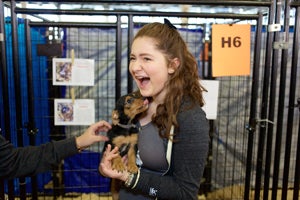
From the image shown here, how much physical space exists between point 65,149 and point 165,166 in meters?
0.52

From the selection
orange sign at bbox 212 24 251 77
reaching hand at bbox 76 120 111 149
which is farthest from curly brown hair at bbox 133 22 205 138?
orange sign at bbox 212 24 251 77

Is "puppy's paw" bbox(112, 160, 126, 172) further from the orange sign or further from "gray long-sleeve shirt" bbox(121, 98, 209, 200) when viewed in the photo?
the orange sign

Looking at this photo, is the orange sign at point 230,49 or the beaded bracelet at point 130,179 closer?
the beaded bracelet at point 130,179

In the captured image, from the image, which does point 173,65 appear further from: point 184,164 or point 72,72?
point 72,72

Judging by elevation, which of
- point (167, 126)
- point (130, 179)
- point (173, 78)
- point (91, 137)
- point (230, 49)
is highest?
point (230, 49)

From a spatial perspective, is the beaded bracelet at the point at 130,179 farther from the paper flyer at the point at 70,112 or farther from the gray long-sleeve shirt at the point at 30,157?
the paper flyer at the point at 70,112

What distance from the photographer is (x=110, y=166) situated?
1279 millimetres

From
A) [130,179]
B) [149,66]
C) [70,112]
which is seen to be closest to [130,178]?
[130,179]

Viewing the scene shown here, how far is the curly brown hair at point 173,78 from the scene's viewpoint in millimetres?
1233

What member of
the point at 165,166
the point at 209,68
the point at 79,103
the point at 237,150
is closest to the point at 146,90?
the point at 165,166

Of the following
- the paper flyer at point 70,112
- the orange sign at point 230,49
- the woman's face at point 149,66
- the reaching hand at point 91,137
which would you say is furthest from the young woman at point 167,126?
the paper flyer at point 70,112

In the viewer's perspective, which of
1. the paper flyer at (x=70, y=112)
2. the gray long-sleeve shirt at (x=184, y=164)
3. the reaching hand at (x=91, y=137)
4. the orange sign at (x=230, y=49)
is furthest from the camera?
the paper flyer at (x=70, y=112)

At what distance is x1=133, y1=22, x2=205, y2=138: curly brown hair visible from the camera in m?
1.23

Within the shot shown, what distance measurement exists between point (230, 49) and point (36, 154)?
131cm
